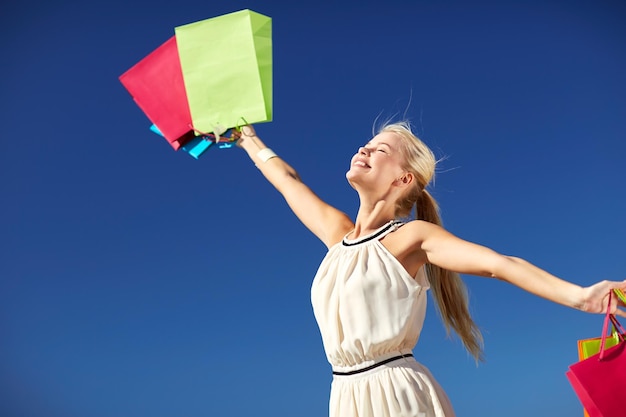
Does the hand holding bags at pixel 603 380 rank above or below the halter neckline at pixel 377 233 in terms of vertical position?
below

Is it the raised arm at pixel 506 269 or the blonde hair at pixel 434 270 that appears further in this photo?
the blonde hair at pixel 434 270

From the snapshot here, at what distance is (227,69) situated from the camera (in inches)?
164

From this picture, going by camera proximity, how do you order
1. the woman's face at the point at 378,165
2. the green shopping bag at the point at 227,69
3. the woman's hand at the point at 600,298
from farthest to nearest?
the green shopping bag at the point at 227,69, the woman's face at the point at 378,165, the woman's hand at the point at 600,298

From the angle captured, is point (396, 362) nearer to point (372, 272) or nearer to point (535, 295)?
point (372, 272)

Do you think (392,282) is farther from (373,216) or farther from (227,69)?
(227,69)

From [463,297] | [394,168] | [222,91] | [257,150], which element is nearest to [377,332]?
[463,297]

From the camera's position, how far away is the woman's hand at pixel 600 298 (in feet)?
8.49

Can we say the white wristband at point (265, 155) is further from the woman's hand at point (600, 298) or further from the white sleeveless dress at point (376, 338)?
the woman's hand at point (600, 298)

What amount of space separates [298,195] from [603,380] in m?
1.97

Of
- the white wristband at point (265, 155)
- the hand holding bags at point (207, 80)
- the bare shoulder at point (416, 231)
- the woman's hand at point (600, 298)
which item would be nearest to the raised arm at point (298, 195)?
the white wristband at point (265, 155)

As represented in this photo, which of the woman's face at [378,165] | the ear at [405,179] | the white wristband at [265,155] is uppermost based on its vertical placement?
the white wristband at [265,155]

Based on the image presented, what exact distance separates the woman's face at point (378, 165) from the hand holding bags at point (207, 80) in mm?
749

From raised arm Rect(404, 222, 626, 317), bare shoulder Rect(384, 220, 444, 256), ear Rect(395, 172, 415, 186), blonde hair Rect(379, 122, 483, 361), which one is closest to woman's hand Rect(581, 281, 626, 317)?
raised arm Rect(404, 222, 626, 317)

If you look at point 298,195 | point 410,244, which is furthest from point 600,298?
point 298,195
